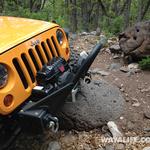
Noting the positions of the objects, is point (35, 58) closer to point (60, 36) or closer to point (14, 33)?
point (14, 33)

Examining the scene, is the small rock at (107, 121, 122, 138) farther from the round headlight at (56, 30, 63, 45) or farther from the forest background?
the forest background

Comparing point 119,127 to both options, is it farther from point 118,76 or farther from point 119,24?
point 119,24

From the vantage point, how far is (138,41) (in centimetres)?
446

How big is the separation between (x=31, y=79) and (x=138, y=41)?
142 inches

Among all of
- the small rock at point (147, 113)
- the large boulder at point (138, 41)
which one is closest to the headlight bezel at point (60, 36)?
the small rock at point (147, 113)

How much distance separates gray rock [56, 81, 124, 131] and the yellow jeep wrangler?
1.81 feet

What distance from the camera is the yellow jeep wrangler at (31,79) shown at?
5.52 ft

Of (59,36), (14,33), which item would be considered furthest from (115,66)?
(14,33)

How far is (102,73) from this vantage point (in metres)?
4.44

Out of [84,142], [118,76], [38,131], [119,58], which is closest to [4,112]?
[38,131]

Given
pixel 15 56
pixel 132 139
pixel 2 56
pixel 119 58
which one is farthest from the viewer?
pixel 119 58

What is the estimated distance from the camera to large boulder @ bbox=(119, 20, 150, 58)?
4292 mm

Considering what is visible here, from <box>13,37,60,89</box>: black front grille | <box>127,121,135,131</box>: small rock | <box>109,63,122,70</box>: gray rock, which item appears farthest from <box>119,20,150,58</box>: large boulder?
<box>13,37,60,89</box>: black front grille

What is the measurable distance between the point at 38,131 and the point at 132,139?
151 cm
